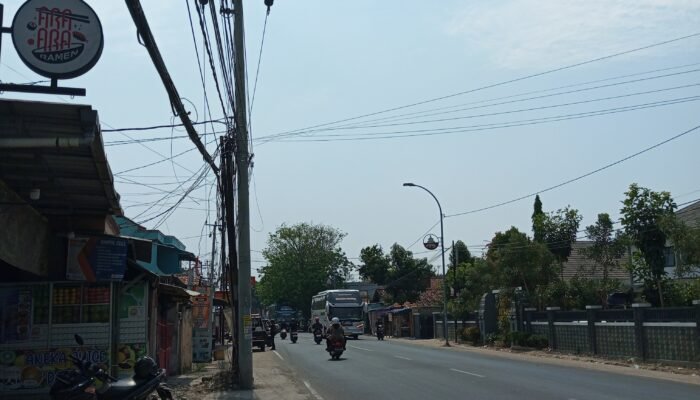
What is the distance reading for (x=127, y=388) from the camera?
10.4m

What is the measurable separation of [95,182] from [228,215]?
5.73 m

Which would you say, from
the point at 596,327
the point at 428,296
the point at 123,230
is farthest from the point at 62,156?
the point at 428,296

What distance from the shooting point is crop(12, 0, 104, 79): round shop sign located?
374 inches

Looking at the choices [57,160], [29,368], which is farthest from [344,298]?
[57,160]

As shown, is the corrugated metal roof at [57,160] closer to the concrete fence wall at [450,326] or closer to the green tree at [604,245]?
the green tree at [604,245]

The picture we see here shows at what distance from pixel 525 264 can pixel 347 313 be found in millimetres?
20480

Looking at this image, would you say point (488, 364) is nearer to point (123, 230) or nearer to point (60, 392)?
point (123, 230)

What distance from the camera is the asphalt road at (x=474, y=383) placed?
15.9 metres

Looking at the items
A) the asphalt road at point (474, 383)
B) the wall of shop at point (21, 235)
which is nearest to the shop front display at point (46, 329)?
the wall of shop at point (21, 235)

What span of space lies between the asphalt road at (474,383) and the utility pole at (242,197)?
219cm

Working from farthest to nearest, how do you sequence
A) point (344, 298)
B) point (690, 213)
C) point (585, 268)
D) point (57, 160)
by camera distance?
point (344, 298)
point (585, 268)
point (690, 213)
point (57, 160)

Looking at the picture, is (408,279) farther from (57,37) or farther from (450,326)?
(57,37)

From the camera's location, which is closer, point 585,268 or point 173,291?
point 173,291

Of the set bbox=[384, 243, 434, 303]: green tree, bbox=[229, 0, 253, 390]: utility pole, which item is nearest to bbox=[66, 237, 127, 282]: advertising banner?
bbox=[229, 0, 253, 390]: utility pole
